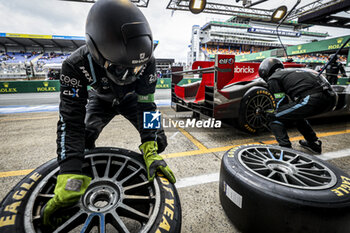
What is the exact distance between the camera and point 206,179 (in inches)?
74.2

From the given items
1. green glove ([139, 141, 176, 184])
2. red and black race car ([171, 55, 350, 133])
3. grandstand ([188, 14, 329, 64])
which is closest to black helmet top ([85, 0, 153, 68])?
green glove ([139, 141, 176, 184])

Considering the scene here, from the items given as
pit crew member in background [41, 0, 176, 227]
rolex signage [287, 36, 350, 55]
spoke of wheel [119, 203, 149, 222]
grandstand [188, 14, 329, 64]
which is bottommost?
spoke of wheel [119, 203, 149, 222]

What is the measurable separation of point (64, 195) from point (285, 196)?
1354 mm

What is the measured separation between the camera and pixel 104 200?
4.12 ft

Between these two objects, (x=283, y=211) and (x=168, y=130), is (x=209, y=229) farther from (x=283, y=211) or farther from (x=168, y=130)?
(x=168, y=130)

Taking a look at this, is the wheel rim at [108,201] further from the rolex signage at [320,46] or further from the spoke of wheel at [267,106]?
the rolex signage at [320,46]

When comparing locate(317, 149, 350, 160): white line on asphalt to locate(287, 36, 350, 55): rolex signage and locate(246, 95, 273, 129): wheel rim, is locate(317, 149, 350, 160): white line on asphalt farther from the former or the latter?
locate(287, 36, 350, 55): rolex signage

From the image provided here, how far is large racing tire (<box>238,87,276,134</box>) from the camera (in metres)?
3.13

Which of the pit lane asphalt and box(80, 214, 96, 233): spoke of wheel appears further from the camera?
the pit lane asphalt

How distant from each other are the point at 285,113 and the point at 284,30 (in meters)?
55.7

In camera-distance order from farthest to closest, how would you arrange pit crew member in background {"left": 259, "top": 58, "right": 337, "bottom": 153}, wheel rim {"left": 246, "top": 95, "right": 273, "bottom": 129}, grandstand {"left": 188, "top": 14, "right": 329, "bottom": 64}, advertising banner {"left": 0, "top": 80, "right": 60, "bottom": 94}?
grandstand {"left": 188, "top": 14, "right": 329, "bottom": 64} → advertising banner {"left": 0, "top": 80, "right": 60, "bottom": 94} → wheel rim {"left": 246, "top": 95, "right": 273, "bottom": 129} → pit crew member in background {"left": 259, "top": 58, "right": 337, "bottom": 153}

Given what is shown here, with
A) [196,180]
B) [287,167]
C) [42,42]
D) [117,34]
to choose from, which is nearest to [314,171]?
[287,167]

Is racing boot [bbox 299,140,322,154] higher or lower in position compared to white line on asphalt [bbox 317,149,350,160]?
higher

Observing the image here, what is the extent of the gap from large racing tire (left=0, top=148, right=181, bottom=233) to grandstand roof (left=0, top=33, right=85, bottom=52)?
3146cm
